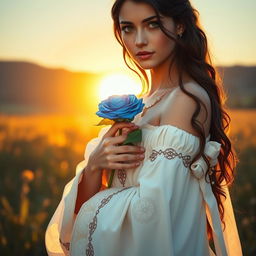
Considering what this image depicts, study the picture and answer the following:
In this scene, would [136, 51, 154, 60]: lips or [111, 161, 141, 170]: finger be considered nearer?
[111, 161, 141, 170]: finger

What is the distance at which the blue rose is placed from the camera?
228 centimetres

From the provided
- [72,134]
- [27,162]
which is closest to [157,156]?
[72,134]

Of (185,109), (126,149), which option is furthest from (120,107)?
(185,109)

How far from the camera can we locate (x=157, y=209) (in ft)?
6.90

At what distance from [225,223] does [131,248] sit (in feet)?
3.07

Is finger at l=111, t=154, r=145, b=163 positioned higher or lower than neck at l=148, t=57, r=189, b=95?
lower

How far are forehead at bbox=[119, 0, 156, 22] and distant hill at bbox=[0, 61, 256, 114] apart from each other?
197 inches

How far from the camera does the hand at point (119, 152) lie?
7.68 ft

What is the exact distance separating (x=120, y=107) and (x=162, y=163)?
0.40m

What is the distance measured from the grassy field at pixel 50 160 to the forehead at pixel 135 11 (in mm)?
2404

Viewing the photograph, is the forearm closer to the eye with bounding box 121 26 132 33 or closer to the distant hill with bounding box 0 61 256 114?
the eye with bounding box 121 26 132 33

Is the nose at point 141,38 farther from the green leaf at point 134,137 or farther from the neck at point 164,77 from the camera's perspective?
the green leaf at point 134,137

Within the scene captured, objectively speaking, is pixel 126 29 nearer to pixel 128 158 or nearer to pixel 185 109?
pixel 185 109

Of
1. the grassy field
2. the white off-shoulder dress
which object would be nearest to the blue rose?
the white off-shoulder dress
